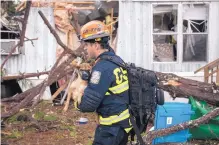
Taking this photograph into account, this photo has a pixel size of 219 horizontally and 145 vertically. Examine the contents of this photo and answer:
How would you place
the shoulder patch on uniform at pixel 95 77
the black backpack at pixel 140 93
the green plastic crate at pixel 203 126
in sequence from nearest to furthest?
the shoulder patch on uniform at pixel 95 77, the black backpack at pixel 140 93, the green plastic crate at pixel 203 126

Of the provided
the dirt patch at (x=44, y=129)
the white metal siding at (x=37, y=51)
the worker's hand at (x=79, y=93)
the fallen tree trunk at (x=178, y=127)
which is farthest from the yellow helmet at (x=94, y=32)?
the white metal siding at (x=37, y=51)

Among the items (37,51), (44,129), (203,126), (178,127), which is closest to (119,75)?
(178,127)

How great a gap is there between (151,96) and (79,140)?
393cm

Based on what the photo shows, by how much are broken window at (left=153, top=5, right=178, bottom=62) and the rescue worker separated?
7593 mm

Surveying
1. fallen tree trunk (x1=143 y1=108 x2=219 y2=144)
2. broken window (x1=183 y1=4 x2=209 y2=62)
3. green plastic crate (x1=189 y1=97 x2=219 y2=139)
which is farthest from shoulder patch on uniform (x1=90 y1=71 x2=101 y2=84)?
broken window (x1=183 y1=4 x2=209 y2=62)

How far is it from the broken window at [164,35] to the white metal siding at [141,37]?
0.19 m

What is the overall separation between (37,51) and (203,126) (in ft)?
19.8

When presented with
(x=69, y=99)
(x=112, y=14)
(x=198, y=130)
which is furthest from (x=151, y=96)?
(x=112, y=14)

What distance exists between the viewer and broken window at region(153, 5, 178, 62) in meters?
12.0

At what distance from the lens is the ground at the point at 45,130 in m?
8.11

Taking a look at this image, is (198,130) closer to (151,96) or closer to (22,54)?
(151,96)

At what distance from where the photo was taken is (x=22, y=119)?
919 cm

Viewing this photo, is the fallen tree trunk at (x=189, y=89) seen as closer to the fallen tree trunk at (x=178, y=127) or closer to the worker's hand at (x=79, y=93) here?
the fallen tree trunk at (x=178, y=127)

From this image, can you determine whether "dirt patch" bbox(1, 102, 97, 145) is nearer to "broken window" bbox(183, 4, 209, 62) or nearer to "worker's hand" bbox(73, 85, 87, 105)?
"broken window" bbox(183, 4, 209, 62)
